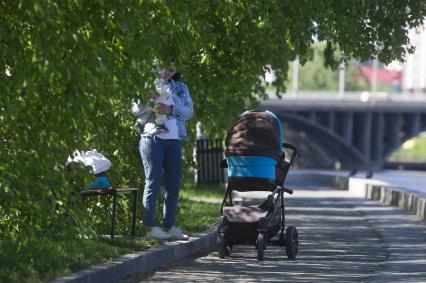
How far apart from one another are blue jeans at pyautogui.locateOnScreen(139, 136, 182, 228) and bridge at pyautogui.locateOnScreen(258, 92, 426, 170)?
7344 centimetres

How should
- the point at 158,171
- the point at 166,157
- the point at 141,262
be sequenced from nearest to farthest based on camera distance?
the point at 141,262 < the point at 158,171 < the point at 166,157

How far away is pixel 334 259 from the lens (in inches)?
484

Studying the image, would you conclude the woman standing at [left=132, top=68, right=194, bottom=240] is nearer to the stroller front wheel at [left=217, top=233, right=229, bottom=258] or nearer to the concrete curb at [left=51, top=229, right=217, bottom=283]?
the concrete curb at [left=51, top=229, right=217, bottom=283]

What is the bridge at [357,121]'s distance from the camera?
288ft

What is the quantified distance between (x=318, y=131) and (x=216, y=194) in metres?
64.7

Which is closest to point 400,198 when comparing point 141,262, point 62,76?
point 141,262

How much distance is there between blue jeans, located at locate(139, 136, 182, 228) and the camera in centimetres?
1193

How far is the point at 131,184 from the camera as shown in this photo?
13.2 metres

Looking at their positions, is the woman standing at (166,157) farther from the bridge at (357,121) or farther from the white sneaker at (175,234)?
the bridge at (357,121)

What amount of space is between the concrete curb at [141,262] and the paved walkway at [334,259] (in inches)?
4.9

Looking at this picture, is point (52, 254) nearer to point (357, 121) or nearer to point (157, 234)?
point (157, 234)

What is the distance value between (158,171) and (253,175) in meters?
0.89

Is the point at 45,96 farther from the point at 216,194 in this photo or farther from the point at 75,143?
the point at 216,194

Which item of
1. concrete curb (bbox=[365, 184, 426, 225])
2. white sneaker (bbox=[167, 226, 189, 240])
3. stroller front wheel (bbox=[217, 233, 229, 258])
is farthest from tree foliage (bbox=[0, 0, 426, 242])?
concrete curb (bbox=[365, 184, 426, 225])
